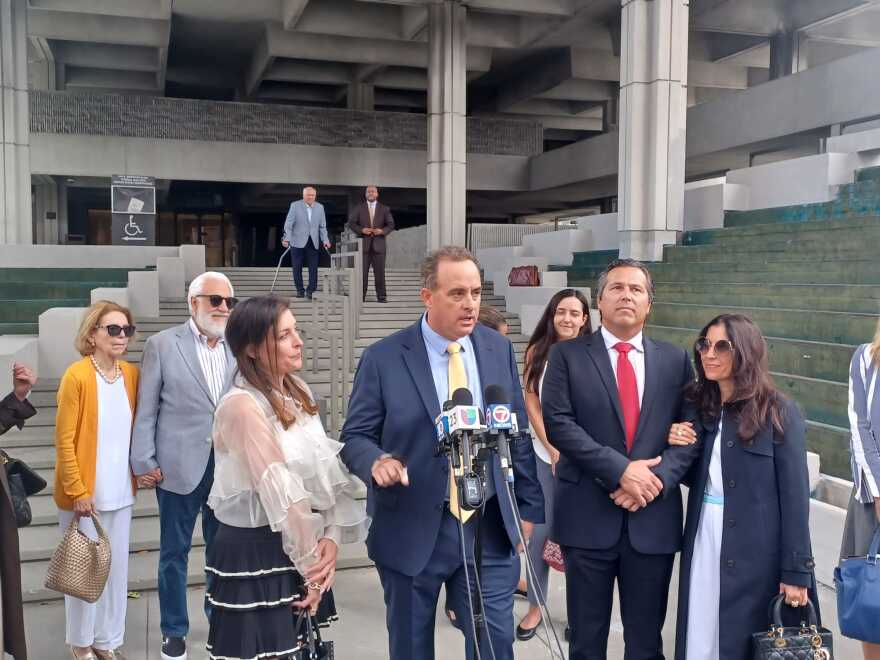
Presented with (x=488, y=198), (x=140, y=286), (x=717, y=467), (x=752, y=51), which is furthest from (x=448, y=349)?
(x=488, y=198)

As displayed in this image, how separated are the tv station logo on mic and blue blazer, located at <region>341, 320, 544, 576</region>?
0.54 m

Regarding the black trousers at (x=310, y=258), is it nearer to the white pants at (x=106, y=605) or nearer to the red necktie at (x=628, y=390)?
the white pants at (x=106, y=605)

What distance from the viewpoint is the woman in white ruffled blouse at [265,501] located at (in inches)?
105

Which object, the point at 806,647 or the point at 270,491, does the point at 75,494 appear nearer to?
the point at 270,491

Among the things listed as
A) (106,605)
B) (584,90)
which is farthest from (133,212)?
(584,90)

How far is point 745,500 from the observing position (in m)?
3.07

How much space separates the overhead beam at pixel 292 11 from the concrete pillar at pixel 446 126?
3.01m

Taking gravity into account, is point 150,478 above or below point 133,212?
below

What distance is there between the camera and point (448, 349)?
298 centimetres

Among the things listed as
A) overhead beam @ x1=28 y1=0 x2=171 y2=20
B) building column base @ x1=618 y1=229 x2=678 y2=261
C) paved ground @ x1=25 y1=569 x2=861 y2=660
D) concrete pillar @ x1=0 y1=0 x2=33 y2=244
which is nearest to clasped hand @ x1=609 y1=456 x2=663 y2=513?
paved ground @ x1=25 y1=569 x2=861 y2=660

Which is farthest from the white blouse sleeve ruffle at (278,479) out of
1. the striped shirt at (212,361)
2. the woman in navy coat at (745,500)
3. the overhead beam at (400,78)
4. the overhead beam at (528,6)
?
the overhead beam at (400,78)

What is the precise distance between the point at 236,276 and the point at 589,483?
14.5 meters

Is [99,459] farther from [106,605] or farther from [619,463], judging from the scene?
[619,463]

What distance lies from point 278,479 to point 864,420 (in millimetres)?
2577
